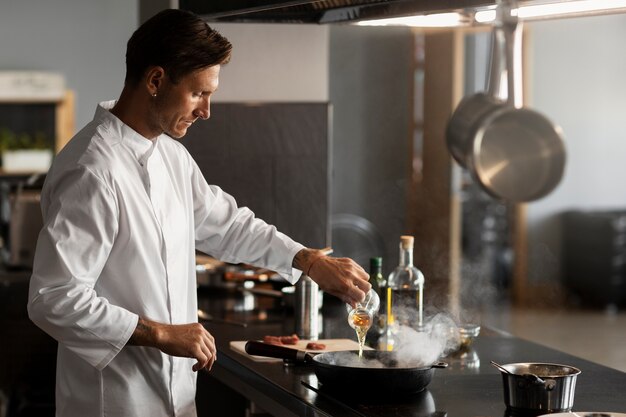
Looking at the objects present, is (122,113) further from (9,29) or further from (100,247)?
(9,29)

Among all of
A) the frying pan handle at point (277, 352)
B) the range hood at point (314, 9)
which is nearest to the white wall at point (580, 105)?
the range hood at point (314, 9)

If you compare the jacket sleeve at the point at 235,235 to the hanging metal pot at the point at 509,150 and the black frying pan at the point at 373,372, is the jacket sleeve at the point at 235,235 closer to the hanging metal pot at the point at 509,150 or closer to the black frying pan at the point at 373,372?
the black frying pan at the point at 373,372

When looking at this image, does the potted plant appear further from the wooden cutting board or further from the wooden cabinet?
the wooden cutting board

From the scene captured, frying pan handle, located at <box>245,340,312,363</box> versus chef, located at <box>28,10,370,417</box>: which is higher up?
chef, located at <box>28,10,370,417</box>

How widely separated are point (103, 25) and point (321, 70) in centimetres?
506

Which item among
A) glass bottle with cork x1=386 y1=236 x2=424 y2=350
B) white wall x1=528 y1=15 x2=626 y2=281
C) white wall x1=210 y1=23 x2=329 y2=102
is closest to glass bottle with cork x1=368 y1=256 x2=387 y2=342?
glass bottle with cork x1=386 y1=236 x2=424 y2=350

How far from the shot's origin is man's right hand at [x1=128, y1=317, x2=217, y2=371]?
2.15 m

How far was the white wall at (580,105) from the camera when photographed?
9867 mm

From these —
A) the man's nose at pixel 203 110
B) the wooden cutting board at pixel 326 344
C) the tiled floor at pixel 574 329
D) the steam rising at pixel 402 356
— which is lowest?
the tiled floor at pixel 574 329

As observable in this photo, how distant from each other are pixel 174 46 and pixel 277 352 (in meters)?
0.82

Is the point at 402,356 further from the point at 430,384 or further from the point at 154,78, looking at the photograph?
the point at 154,78

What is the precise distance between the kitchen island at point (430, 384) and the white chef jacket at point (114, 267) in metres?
0.22

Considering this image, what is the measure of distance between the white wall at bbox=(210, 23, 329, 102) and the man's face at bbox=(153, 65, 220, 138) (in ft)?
6.58

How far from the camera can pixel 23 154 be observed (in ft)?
27.7
